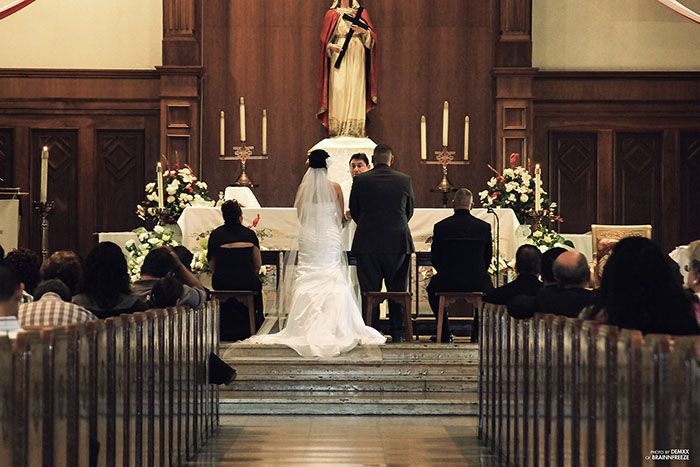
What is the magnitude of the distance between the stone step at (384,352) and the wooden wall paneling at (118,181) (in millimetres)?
5055

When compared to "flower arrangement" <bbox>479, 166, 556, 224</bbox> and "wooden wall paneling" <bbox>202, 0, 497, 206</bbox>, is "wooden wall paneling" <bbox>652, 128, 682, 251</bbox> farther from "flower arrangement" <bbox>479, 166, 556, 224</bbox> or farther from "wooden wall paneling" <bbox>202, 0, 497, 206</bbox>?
"flower arrangement" <bbox>479, 166, 556, 224</bbox>

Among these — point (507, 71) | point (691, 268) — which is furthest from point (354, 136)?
point (691, 268)

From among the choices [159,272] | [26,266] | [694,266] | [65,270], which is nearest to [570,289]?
[694,266]

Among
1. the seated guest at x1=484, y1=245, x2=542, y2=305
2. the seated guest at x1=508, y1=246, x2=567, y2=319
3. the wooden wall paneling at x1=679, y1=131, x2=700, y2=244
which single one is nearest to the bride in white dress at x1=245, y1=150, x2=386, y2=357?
the seated guest at x1=484, y1=245, x2=542, y2=305

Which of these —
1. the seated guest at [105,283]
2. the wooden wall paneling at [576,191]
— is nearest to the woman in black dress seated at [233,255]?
the seated guest at [105,283]

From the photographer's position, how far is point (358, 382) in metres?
7.29

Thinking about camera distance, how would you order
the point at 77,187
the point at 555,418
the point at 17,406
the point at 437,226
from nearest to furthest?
1. the point at 17,406
2. the point at 555,418
3. the point at 437,226
4. the point at 77,187

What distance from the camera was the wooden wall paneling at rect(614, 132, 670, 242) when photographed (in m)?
12.5

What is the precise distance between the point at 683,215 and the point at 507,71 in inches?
110

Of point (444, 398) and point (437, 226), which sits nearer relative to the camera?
point (444, 398)

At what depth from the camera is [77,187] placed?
40.9ft

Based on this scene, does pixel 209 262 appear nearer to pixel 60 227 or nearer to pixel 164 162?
pixel 164 162

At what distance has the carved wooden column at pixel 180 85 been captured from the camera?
12125 mm

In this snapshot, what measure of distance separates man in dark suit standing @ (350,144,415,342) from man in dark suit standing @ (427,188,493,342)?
288mm
